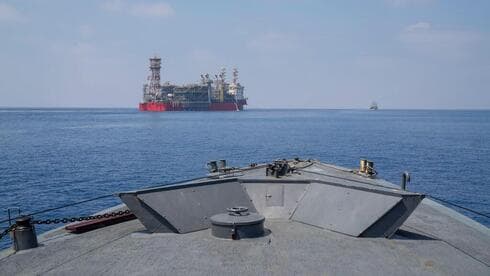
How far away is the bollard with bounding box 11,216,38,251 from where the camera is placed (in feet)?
31.4

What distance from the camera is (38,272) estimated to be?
25.6 feet

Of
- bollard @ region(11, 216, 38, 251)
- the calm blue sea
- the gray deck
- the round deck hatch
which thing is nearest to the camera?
the gray deck

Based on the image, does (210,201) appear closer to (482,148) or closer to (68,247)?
(68,247)

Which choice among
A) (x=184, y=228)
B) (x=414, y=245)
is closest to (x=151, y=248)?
(x=184, y=228)

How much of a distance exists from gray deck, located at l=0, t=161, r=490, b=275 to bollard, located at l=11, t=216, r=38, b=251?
1.21 feet

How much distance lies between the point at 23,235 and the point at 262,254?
5672 mm

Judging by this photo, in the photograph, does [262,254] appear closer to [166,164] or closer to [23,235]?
[23,235]

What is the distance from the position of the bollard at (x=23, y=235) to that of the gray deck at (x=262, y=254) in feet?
1.21

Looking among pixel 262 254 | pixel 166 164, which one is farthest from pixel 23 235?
pixel 166 164

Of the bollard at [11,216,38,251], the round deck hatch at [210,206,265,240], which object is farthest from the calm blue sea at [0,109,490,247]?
the round deck hatch at [210,206,265,240]

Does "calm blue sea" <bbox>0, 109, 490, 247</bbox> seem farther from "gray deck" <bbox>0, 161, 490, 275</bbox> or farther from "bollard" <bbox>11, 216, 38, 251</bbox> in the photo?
"gray deck" <bbox>0, 161, 490, 275</bbox>

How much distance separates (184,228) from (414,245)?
17.5ft

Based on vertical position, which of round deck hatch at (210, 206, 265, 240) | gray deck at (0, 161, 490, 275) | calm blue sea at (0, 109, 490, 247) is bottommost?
calm blue sea at (0, 109, 490, 247)

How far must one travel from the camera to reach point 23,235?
962 cm
